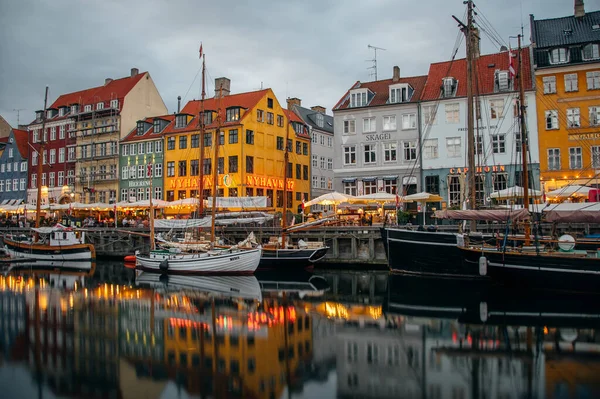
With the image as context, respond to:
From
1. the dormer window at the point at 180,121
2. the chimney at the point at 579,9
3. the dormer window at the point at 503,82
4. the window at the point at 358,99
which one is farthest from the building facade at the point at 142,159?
the chimney at the point at 579,9

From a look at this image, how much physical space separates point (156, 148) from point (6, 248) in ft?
58.8

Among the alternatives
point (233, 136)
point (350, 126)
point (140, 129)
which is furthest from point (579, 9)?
point (140, 129)

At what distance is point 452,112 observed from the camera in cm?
4278

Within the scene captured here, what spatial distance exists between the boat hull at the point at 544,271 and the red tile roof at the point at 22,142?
62256 mm

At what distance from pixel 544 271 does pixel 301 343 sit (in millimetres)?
12320

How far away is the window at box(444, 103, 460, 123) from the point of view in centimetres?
4256

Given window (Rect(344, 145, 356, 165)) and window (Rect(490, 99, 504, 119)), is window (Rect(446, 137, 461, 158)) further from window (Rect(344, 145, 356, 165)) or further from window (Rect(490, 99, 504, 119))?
window (Rect(344, 145, 356, 165))

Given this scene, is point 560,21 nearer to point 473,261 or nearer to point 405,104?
point 405,104

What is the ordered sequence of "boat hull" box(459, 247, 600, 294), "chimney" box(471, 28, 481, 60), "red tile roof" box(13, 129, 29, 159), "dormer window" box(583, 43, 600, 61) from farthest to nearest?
"red tile roof" box(13, 129, 29, 159)
"dormer window" box(583, 43, 600, 61)
"chimney" box(471, 28, 481, 60)
"boat hull" box(459, 247, 600, 294)

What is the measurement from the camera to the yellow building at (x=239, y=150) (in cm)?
5016

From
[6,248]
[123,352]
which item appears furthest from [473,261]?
[6,248]

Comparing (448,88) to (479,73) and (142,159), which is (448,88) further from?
(142,159)

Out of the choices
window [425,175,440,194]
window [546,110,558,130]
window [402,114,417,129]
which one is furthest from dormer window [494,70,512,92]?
window [425,175,440,194]

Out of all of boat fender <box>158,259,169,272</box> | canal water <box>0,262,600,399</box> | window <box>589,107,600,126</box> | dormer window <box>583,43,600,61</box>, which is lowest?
canal water <box>0,262,600,399</box>
